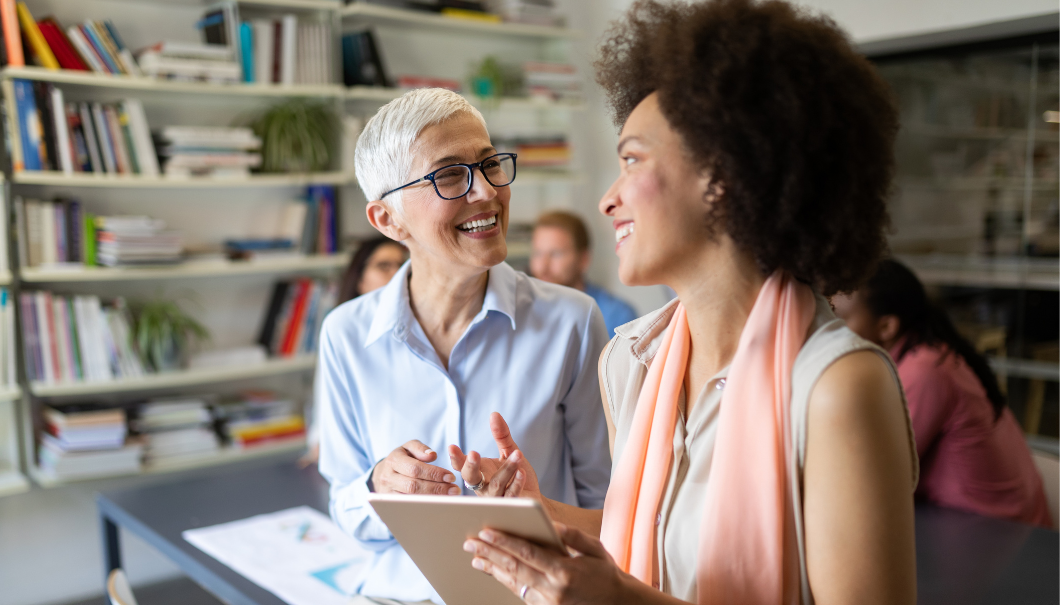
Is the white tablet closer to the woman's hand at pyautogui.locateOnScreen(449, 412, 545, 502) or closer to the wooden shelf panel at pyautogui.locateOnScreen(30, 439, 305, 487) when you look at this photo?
the woman's hand at pyautogui.locateOnScreen(449, 412, 545, 502)

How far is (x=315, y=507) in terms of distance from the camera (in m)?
2.19

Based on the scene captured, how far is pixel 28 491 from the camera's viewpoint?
335 cm

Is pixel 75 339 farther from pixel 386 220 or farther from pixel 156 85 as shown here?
pixel 386 220

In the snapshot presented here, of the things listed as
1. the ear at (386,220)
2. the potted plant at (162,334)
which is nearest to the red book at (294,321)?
the potted plant at (162,334)

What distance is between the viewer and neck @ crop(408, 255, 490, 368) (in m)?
1.51

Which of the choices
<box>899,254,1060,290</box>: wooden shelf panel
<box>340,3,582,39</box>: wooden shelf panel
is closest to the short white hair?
<box>340,3,582,39</box>: wooden shelf panel

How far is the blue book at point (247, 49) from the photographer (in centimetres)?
342

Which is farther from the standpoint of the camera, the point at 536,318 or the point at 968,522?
the point at 968,522

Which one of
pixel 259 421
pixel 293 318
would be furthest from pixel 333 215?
pixel 259 421

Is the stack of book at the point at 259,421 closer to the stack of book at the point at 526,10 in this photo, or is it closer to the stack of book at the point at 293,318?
the stack of book at the point at 293,318

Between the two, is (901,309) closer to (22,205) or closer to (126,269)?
(126,269)

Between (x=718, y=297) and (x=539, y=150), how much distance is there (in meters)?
3.38

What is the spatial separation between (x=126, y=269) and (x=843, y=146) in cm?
298

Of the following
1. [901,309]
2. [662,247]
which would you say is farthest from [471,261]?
[901,309]
